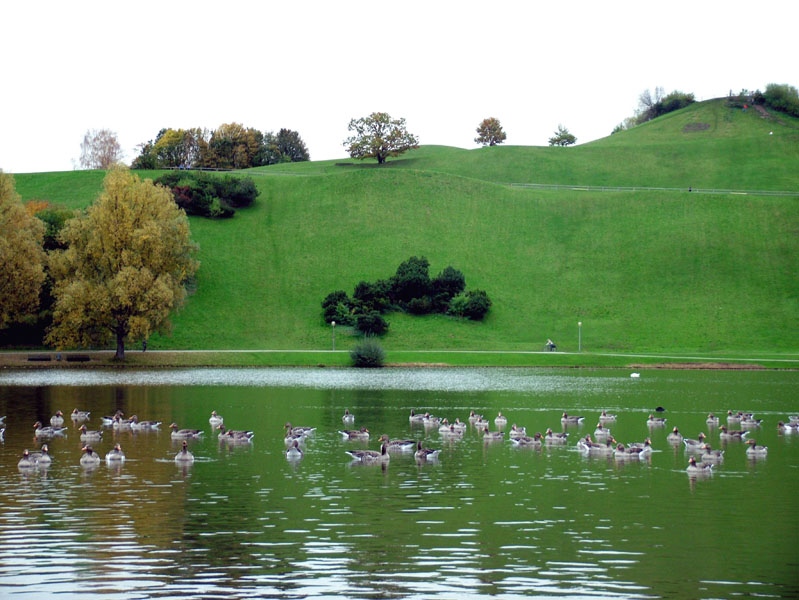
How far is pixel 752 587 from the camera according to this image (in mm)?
19984

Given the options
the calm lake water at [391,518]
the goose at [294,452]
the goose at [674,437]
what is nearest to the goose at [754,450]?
the calm lake water at [391,518]

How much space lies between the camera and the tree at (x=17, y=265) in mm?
98125

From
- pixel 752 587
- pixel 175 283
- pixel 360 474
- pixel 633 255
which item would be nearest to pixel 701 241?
pixel 633 255

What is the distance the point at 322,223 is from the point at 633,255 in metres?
47.6

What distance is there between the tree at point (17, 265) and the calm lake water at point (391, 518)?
47814 millimetres

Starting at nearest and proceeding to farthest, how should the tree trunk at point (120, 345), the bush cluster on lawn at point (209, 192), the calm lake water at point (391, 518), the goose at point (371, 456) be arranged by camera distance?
the calm lake water at point (391, 518) < the goose at point (371, 456) < the tree trunk at point (120, 345) < the bush cluster on lawn at point (209, 192)

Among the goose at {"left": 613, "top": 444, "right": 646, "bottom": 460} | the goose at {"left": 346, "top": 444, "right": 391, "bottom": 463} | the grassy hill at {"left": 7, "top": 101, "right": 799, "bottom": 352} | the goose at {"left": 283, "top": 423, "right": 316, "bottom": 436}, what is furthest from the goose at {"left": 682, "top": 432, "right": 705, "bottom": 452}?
the grassy hill at {"left": 7, "top": 101, "right": 799, "bottom": 352}

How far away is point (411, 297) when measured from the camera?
12600cm

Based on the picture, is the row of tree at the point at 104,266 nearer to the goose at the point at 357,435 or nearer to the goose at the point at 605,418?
the goose at the point at 357,435

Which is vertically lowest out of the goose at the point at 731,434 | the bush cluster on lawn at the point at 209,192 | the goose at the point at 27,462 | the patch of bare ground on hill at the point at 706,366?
the patch of bare ground on hill at the point at 706,366

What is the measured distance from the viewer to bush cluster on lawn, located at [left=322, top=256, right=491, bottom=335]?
120812 mm

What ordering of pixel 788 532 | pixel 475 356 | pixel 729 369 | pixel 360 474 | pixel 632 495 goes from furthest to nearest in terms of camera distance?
pixel 475 356 < pixel 729 369 < pixel 360 474 < pixel 632 495 < pixel 788 532

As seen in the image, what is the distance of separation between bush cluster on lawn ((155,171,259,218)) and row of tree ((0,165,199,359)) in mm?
34513

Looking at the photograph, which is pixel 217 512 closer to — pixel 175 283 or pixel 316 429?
pixel 316 429
